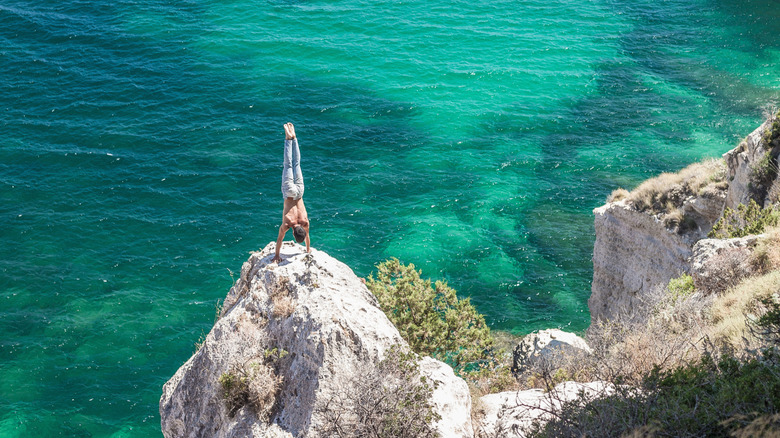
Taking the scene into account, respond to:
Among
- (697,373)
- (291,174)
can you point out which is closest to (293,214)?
(291,174)

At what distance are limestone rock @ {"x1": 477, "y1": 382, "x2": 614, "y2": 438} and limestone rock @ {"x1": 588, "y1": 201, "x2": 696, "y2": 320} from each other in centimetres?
1183

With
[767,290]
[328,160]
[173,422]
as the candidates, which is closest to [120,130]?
[328,160]

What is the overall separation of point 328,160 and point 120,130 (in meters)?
18.3

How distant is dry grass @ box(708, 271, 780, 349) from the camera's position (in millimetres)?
14930

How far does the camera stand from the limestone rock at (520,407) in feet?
45.9

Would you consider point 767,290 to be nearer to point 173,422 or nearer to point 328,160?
point 173,422

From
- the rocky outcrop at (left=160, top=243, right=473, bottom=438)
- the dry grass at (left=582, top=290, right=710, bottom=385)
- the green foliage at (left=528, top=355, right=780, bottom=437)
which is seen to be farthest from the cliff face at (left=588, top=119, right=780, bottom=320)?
the rocky outcrop at (left=160, top=243, right=473, bottom=438)

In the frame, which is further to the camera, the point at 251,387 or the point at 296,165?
the point at 296,165

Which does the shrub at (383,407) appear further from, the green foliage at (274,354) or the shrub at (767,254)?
the shrub at (767,254)

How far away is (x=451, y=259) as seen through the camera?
1649 inches

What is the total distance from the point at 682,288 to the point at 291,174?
14.0 meters

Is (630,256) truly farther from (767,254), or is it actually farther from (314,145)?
(314,145)

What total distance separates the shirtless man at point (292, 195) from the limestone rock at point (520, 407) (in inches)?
269

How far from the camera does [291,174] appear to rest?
1834 centimetres
